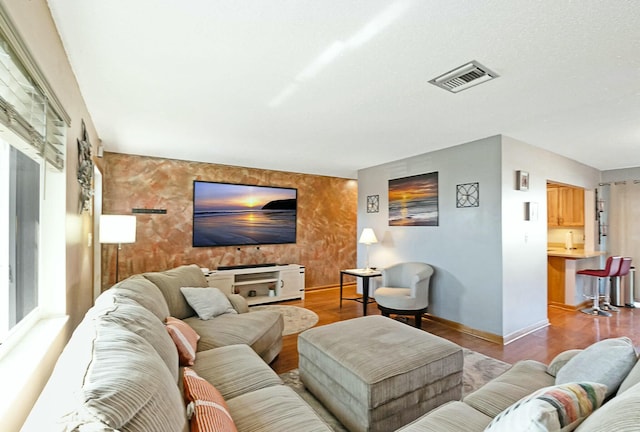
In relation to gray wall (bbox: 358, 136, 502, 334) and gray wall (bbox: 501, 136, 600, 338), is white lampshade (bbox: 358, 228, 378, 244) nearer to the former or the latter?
gray wall (bbox: 358, 136, 502, 334)

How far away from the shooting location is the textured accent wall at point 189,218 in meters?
4.40

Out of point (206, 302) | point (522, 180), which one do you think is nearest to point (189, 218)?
point (206, 302)

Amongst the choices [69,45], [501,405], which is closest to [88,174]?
[69,45]

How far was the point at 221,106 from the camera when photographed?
2648 millimetres

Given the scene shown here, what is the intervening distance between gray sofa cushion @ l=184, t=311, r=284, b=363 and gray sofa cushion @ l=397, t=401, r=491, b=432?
4.75 ft

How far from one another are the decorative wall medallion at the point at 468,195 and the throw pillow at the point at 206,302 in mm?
2945

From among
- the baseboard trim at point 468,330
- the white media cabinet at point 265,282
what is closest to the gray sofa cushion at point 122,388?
the baseboard trim at point 468,330

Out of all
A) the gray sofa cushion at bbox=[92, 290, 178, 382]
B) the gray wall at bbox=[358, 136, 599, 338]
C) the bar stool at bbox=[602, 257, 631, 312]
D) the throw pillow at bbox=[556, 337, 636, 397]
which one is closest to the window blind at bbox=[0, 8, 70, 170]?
the gray sofa cushion at bbox=[92, 290, 178, 382]

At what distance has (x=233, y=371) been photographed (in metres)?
1.77

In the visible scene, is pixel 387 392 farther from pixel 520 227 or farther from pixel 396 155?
pixel 396 155

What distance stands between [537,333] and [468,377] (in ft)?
5.87

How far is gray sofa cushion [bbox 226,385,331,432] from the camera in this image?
1.30 metres

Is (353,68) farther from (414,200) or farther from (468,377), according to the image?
(414,200)

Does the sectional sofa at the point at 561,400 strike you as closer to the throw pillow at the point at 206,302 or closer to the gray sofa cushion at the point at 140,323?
the gray sofa cushion at the point at 140,323
